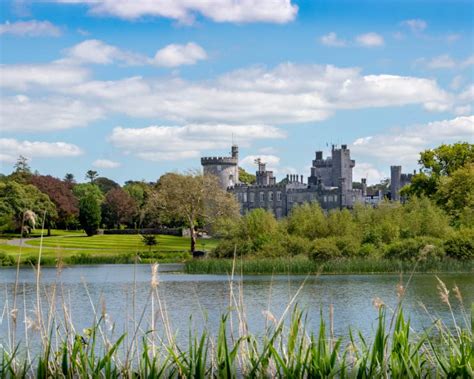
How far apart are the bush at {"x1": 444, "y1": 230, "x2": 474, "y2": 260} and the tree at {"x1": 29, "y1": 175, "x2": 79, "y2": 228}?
4073cm

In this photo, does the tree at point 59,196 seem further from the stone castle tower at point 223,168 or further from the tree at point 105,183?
the tree at point 105,183

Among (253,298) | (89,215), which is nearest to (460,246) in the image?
(253,298)

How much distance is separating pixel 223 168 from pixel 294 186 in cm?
680

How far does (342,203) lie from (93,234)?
2232 cm

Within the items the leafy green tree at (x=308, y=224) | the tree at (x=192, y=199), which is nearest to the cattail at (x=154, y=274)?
the leafy green tree at (x=308, y=224)

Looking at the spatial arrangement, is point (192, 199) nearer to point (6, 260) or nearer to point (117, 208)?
point (6, 260)

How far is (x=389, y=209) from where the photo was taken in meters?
39.5

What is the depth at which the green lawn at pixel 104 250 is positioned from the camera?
41.5 m

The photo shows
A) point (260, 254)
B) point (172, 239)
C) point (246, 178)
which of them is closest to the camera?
point (260, 254)

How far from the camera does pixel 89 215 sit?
66.9 metres

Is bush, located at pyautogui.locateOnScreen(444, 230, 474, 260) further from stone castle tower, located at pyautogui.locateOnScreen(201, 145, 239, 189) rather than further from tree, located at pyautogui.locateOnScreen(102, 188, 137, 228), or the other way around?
stone castle tower, located at pyautogui.locateOnScreen(201, 145, 239, 189)

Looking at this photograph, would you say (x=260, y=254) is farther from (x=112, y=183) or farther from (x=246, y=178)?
(x=112, y=183)

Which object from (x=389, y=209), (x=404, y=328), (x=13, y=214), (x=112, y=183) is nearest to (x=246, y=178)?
(x=112, y=183)

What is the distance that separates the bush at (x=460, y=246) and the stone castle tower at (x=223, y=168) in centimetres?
4931
